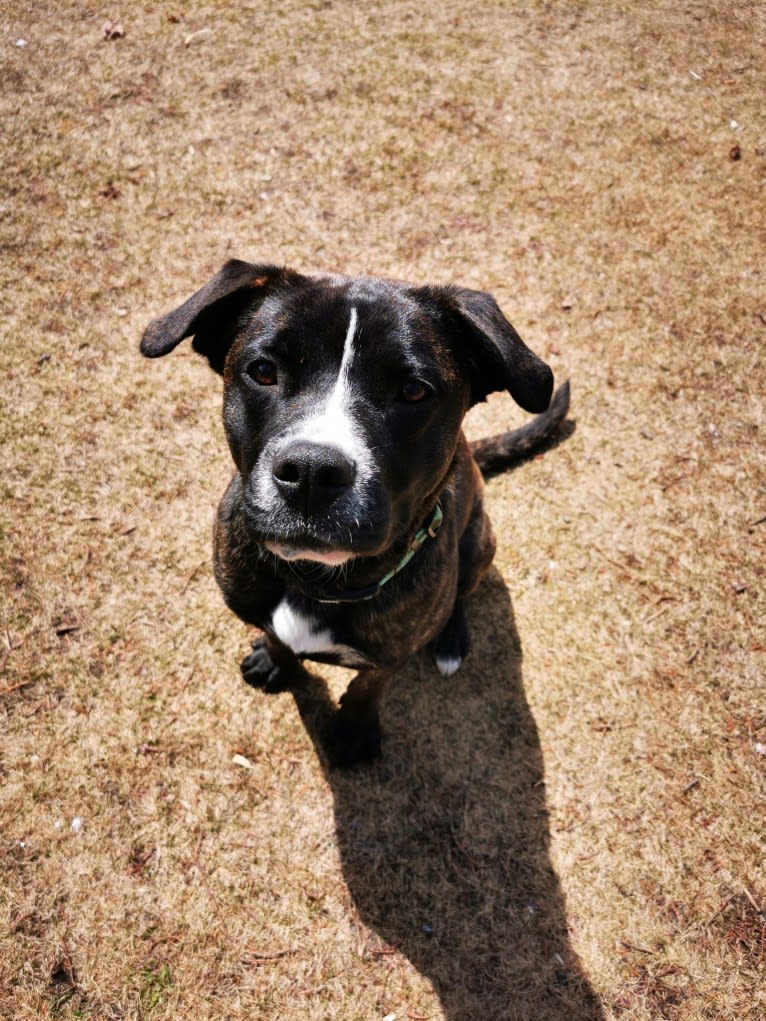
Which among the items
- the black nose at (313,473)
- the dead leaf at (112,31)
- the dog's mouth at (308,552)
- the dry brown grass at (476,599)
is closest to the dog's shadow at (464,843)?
the dry brown grass at (476,599)

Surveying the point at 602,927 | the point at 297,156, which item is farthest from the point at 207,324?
the point at 297,156

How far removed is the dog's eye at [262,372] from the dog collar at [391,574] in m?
0.90

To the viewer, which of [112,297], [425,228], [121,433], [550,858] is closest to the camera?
[550,858]

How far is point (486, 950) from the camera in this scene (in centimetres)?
363

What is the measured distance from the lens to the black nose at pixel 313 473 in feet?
7.36

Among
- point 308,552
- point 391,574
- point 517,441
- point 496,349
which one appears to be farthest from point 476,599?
point 496,349

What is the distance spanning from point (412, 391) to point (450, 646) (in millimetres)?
2194

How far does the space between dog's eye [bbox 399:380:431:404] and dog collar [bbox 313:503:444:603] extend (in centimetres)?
66

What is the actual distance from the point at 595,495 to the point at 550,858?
247 cm

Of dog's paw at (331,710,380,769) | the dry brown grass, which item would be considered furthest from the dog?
the dry brown grass

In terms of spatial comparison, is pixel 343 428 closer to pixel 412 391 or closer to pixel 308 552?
pixel 412 391

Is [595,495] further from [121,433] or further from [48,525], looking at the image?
[48,525]

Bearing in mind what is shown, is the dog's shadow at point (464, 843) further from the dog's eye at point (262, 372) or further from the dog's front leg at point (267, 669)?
the dog's eye at point (262, 372)

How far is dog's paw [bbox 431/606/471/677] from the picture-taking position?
A: 4.28m
